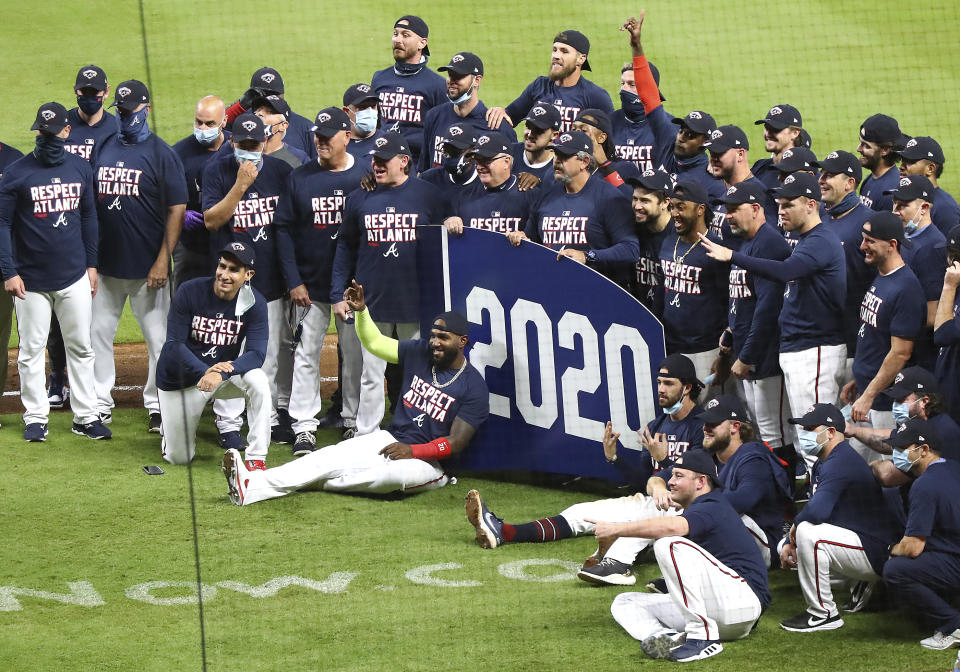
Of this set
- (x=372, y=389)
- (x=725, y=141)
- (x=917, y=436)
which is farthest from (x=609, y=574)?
(x=725, y=141)

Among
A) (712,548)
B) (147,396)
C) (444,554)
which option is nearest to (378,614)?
(444,554)

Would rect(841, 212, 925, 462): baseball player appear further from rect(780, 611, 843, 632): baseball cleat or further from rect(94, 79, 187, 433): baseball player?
rect(94, 79, 187, 433): baseball player

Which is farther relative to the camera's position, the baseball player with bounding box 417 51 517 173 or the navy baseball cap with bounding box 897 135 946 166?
the baseball player with bounding box 417 51 517 173

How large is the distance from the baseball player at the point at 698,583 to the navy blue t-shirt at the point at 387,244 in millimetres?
2937

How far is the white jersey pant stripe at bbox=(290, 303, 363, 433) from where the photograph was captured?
9.21 meters

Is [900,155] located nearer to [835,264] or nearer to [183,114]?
[835,264]

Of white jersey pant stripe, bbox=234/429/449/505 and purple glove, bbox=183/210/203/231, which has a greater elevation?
purple glove, bbox=183/210/203/231

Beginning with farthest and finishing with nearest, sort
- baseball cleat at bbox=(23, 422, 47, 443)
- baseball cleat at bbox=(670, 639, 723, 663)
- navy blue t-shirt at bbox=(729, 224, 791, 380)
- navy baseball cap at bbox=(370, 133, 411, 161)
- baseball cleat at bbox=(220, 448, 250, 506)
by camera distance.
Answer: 1. baseball cleat at bbox=(23, 422, 47, 443)
2. navy baseball cap at bbox=(370, 133, 411, 161)
3. baseball cleat at bbox=(220, 448, 250, 506)
4. navy blue t-shirt at bbox=(729, 224, 791, 380)
5. baseball cleat at bbox=(670, 639, 723, 663)

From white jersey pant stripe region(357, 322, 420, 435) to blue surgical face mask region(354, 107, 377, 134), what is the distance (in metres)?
1.39

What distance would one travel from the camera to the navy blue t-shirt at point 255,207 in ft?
30.0

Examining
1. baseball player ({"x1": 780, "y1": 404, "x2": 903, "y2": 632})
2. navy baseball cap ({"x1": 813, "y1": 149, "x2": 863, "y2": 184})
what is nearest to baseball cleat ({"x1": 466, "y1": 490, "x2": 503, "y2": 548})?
baseball player ({"x1": 780, "y1": 404, "x2": 903, "y2": 632})

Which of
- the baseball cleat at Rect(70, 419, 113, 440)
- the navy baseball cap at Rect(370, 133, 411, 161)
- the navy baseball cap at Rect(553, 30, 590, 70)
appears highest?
the navy baseball cap at Rect(553, 30, 590, 70)

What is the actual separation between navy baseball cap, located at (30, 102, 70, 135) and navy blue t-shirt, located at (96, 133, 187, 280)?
0.42 metres

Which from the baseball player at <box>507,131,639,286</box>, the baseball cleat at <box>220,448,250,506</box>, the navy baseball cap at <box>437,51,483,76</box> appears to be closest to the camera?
the baseball cleat at <box>220,448,250,506</box>
